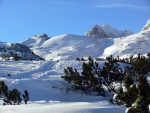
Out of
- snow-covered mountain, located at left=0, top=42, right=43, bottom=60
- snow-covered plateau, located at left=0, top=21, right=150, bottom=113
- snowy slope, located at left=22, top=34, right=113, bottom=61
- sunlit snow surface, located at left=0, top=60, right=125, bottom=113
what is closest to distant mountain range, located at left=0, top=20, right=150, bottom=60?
snowy slope, located at left=22, top=34, right=113, bottom=61

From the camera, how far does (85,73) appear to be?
20.2m

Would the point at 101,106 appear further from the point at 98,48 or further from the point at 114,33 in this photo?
the point at 114,33

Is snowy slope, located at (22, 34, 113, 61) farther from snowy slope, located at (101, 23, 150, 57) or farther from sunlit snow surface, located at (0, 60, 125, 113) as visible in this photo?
sunlit snow surface, located at (0, 60, 125, 113)

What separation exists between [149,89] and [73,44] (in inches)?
3993

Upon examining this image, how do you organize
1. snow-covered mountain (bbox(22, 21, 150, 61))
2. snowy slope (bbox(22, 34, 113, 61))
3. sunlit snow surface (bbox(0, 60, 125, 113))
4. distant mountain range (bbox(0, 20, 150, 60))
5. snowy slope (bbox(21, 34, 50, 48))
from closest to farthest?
sunlit snow surface (bbox(0, 60, 125, 113)) → distant mountain range (bbox(0, 20, 150, 60)) → snow-covered mountain (bbox(22, 21, 150, 61)) → snowy slope (bbox(22, 34, 113, 61)) → snowy slope (bbox(21, 34, 50, 48))

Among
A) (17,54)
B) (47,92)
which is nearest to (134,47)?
(17,54)

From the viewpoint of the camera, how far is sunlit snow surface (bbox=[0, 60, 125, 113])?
8.64 meters

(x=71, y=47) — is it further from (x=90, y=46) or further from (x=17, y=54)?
(x=17, y=54)

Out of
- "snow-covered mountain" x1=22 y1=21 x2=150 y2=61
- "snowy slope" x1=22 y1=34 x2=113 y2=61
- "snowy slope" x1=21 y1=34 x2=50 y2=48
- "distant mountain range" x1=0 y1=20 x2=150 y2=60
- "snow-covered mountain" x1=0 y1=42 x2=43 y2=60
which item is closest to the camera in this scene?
"snow-covered mountain" x1=0 y1=42 x2=43 y2=60

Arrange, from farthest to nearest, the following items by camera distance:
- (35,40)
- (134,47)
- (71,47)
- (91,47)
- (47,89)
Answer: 1. (35,40)
2. (71,47)
3. (91,47)
4. (134,47)
5. (47,89)

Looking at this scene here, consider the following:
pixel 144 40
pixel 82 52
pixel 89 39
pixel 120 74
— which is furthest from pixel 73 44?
pixel 120 74

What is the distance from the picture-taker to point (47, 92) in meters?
19.2

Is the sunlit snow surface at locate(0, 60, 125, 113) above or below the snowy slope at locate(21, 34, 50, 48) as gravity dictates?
below

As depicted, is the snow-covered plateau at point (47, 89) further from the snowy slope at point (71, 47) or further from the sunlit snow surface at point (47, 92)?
the snowy slope at point (71, 47)
